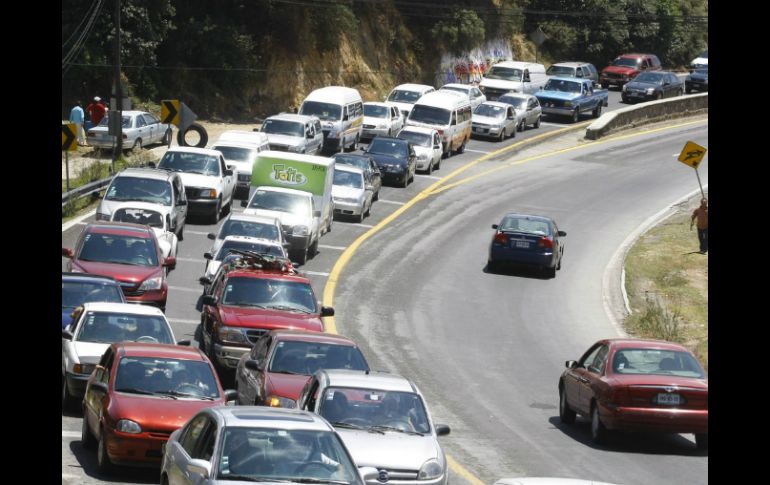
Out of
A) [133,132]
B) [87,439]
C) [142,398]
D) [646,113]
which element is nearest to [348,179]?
[133,132]

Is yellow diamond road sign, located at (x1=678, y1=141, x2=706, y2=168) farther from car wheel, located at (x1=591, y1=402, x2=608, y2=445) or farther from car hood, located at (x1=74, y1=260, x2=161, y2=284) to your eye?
car wheel, located at (x1=591, y1=402, x2=608, y2=445)

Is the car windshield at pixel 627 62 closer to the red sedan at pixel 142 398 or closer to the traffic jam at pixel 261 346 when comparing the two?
the traffic jam at pixel 261 346

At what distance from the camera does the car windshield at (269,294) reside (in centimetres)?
2333

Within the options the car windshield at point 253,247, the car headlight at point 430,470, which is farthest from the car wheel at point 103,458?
the car windshield at point 253,247

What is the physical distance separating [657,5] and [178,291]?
62396 millimetres

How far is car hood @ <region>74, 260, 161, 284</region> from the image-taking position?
25.6m

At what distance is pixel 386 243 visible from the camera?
127 ft

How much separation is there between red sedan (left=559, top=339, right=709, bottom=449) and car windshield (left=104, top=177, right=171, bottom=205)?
14.5 metres

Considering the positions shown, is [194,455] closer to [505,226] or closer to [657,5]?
[505,226]

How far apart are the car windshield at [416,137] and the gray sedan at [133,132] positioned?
799 centimetres

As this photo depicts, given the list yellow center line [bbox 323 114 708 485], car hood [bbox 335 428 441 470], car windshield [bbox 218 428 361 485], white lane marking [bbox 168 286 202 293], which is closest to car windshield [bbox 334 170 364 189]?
yellow center line [bbox 323 114 708 485]

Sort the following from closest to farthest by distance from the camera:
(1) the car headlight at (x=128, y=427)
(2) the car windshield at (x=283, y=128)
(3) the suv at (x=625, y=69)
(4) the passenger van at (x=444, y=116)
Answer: (1) the car headlight at (x=128, y=427)
(2) the car windshield at (x=283, y=128)
(4) the passenger van at (x=444, y=116)
(3) the suv at (x=625, y=69)

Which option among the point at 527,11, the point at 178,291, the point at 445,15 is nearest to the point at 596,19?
the point at 527,11
